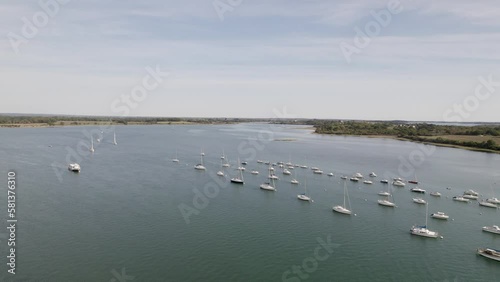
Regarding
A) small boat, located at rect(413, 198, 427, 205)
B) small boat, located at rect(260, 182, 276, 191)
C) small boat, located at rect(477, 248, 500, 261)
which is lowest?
small boat, located at rect(477, 248, 500, 261)

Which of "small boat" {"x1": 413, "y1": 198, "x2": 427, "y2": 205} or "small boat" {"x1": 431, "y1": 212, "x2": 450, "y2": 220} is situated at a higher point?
"small boat" {"x1": 413, "y1": 198, "x2": 427, "y2": 205}

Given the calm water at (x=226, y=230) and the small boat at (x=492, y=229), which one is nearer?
the calm water at (x=226, y=230)

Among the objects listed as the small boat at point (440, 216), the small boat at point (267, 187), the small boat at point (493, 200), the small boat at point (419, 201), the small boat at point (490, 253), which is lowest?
the small boat at point (490, 253)

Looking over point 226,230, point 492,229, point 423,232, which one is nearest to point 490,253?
point 423,232

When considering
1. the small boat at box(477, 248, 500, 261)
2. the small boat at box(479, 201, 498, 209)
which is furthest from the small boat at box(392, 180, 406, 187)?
the small boat at box(477, 248, 500, 261)

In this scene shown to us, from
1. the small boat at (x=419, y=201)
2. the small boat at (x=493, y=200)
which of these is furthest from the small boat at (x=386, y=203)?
the small boat at (x=493, y=200)

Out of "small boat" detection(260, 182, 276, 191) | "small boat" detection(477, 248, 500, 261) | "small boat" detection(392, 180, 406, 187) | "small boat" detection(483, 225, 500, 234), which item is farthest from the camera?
"small boat" detection(392, 180, 406, 187)

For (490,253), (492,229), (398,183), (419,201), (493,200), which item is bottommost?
(490,253)

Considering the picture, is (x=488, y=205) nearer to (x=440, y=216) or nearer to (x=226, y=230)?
(x=440, y=216)

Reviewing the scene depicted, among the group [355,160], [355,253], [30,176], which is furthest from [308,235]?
[355,160]

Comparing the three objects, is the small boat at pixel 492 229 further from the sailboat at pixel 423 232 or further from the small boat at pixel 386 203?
the small boat at pixel 386 203

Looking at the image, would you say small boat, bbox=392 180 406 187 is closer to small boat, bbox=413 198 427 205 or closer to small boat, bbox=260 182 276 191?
small boat, bbox=413 198 427 205
